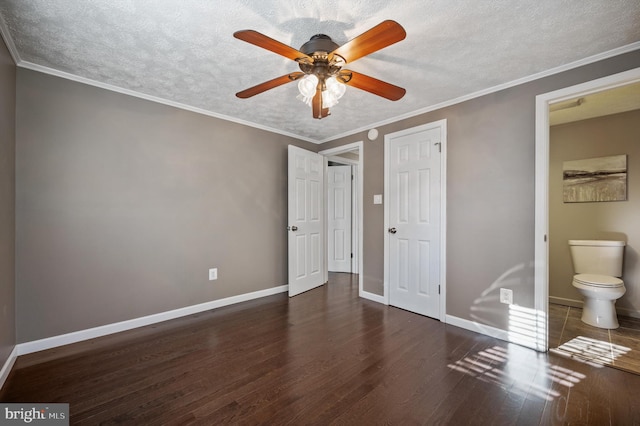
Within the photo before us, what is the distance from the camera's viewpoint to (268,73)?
2262 millimetres

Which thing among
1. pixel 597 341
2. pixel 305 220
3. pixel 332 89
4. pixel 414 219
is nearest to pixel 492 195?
pixel 414 219

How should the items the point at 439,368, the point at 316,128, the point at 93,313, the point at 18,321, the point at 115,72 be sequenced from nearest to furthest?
the point at 439,368, the point at 18,321, the point at 115,72, the point at 93,313, the point at 316,128

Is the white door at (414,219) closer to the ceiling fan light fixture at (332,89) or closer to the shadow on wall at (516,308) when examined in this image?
the shadow on wall at (516,308)

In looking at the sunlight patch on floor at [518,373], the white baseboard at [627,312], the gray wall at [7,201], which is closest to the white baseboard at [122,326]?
the gray wall at [7,201]

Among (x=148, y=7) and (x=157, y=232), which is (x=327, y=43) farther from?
(x=157, y=232)

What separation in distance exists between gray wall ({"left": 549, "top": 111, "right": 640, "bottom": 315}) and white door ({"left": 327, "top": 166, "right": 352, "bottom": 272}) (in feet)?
10.0

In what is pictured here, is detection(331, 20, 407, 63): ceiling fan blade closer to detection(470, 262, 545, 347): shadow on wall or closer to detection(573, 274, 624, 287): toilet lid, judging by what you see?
detection(470, 262, 545, 347): shadow on wall

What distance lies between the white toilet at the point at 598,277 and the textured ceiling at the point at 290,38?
6.81ft

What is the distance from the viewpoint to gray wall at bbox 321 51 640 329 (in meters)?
2.35

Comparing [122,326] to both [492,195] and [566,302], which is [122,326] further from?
[566,302]

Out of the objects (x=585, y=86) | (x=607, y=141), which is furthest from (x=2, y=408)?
(x=607, y=141)

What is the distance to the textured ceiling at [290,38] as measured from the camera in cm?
156

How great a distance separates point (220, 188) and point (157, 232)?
0.84 meters

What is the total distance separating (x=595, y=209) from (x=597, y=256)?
0.61m
